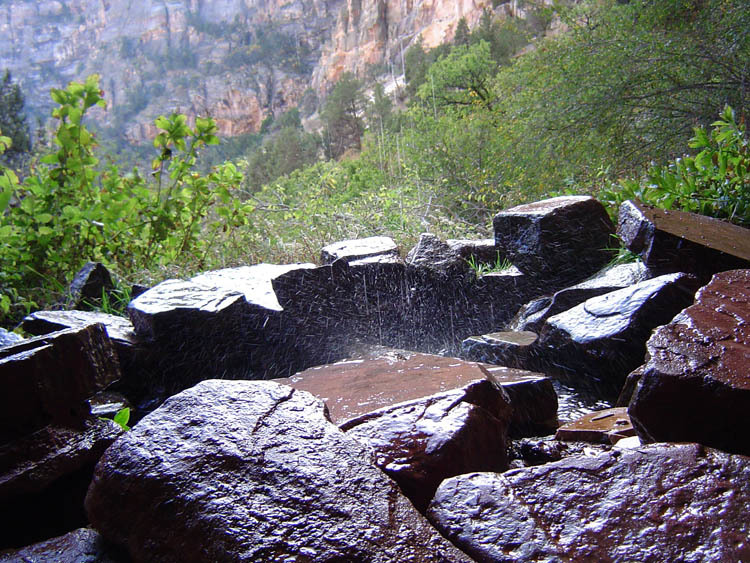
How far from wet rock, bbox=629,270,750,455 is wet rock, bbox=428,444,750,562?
159 mm

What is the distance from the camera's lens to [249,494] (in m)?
1.27

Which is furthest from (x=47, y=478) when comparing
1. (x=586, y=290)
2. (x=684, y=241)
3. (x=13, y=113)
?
(x=13, y=113)

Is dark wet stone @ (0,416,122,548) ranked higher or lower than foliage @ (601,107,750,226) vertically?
lower

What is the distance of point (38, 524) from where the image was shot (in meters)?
1.59

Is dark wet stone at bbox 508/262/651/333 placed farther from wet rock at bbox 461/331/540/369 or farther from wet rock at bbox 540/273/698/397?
wet rock at bbox 540/273/698/397

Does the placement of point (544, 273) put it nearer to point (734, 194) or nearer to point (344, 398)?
point (734, 194)

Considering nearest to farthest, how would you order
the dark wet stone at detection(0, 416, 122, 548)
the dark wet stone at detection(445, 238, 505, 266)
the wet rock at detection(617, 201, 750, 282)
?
the dark wet stone at detection(0, 416, 122, 548)
the wet rock at detection(617, 201, 750, 282)
the dark wet stone at detection(445, 238, 505, 266)

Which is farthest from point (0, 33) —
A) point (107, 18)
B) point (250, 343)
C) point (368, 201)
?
point (250, 343)

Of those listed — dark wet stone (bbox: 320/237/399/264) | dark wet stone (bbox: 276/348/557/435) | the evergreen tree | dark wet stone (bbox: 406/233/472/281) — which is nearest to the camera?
dark wet stone (bbox: 276/348/557/435)

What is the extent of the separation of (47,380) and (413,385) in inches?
51.9

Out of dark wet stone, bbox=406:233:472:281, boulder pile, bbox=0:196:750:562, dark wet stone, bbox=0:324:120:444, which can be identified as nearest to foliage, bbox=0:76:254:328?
boulder pile, bbox=0:196:750:562

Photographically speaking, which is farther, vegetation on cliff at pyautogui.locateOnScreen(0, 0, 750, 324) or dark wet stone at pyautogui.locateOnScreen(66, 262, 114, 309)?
vegetation on cliff at pyautogui.locateOnScreen(0, 0, 750, 324)

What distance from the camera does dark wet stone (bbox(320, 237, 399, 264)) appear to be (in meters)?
4.42

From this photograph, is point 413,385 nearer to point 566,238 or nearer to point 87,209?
point 566,238
